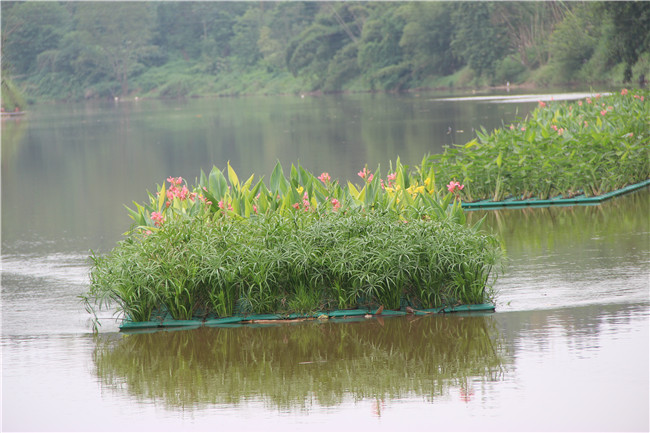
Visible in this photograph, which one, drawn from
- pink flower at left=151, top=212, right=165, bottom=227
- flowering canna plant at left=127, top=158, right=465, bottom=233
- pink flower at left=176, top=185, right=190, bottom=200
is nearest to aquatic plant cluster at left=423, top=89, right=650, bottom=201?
flowering canna plant at left=127, top=158, right=465, bottom=233

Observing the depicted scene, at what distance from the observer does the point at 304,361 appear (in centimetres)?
553

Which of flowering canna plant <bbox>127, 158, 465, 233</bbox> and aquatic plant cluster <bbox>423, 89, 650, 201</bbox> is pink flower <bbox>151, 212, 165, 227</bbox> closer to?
flowering canna plant <bbox>127, 158, 465, 233</bbox>

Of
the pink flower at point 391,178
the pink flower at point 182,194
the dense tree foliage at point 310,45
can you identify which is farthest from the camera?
the dense tree foliage at point 310,45

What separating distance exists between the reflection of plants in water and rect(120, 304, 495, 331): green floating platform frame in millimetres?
115

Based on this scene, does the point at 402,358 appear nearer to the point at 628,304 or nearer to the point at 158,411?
the point at 158,411

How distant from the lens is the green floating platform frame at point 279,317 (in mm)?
6395

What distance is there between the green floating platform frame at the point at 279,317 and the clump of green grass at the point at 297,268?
5 cm

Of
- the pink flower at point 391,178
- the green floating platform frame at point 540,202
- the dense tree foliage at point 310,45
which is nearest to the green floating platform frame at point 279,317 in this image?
the pink flower at point 391,178

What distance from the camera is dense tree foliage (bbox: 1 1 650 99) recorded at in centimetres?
6133

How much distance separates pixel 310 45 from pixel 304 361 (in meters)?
86.7

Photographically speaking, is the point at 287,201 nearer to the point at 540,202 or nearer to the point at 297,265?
the point at 297,265

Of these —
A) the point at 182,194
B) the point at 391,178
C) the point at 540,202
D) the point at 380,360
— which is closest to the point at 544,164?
the point at 540,202

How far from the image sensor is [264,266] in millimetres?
6270

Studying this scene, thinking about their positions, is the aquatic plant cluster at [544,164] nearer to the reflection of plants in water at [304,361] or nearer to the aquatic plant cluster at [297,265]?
the aquatic plant cluster at [297,265]
